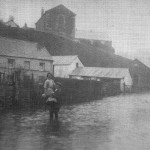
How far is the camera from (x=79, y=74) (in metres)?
52.2

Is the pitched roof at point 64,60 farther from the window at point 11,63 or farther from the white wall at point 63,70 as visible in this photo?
the window at point 11,63

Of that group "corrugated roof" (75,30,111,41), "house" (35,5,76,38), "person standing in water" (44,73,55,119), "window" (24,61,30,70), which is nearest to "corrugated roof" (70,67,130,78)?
"window" (24,61,30,70)

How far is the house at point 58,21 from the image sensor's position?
73.0 metres

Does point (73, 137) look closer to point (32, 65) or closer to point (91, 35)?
point (32, 65)

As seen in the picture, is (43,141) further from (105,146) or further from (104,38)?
(104,38)

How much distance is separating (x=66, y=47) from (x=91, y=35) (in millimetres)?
27307

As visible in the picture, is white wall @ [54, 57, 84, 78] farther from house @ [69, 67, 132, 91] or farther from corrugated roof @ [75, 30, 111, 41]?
corrugated roof @ [75, 30, 111, 41]

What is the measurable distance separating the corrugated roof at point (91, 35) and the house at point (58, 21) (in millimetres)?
19168

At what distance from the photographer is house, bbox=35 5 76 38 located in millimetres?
73000

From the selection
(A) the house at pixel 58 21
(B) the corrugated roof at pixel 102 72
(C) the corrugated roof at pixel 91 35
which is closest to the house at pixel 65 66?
(B) the corrugated roof at pixel 102 72

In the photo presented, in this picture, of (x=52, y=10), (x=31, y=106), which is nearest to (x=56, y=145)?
(x=31, y=106)

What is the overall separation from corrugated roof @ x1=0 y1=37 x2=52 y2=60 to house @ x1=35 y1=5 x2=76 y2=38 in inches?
1170

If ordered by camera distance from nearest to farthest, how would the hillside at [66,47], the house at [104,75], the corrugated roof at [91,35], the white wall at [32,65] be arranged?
the white wall at [32,65]
the house at [104,75]
the hillside at [66,47]
the corrugated roof at [91,35]

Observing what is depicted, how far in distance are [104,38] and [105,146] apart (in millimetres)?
95860
